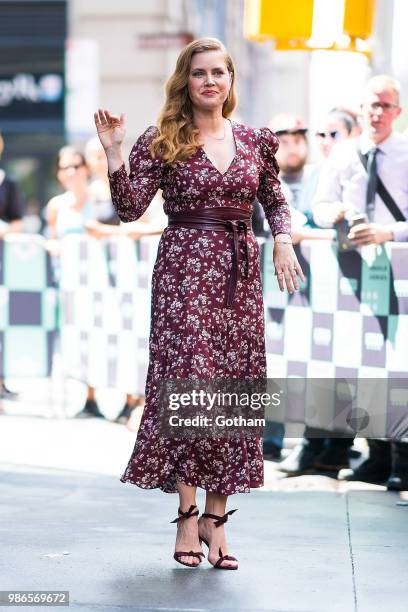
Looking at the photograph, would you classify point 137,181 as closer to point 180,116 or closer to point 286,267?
point 180,116

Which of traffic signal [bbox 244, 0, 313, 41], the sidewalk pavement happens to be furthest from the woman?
traffic signal [bbox 244, 0, 313, 41]

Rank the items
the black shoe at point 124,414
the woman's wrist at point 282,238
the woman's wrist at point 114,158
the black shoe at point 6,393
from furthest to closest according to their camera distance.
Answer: the black shoe at point 6,393 < the black shoe at point 124,414 < the woman's wrist at point 282,238 < the woman's wrist at point 114,158

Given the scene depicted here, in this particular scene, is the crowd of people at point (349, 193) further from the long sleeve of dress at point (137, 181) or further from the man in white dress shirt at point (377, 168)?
the long sleeve of dress at point (137, 181)

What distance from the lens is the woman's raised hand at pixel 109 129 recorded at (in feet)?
17.4

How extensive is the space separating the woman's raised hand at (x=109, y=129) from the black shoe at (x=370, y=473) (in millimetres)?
2861

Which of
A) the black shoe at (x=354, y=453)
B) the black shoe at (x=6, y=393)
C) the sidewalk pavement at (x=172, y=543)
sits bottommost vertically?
the black shoe at (x=6, y=393)

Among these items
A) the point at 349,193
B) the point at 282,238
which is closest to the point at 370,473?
the point at 349,193

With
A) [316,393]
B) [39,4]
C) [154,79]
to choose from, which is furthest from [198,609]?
[39,4]

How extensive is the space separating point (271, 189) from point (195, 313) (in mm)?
633

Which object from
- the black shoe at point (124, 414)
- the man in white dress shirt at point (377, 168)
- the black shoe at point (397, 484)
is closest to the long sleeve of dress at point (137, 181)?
the man in white dress shirt at point (377, 168)

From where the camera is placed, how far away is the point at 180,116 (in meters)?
5.43

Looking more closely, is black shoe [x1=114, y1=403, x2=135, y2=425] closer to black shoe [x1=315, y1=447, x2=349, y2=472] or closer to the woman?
black shoe [x1=315, y1=447, x2=349, y2=472]

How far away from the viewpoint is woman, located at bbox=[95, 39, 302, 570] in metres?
5.31

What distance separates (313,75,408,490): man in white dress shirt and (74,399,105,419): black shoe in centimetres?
278
